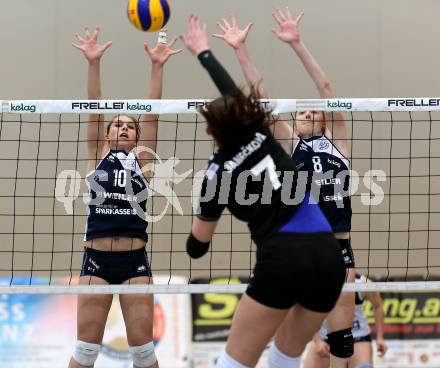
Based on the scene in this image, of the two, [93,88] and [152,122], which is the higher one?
[93,88]

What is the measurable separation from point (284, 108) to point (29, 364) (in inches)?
193

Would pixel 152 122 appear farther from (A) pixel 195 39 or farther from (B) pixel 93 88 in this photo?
(A) pixel 195 39

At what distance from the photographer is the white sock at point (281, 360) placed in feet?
12.8

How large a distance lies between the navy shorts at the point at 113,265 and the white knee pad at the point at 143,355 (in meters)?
0.50

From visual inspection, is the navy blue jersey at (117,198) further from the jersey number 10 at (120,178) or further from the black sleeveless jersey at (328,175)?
the black sleeveless jersey at (328,175)

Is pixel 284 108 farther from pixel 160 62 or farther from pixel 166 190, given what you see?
pixel 166 190

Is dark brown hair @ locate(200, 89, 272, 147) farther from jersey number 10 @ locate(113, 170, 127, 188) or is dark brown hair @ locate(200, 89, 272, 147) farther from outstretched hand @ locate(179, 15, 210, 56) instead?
jersey number 10 @ locate(113, 170, 127, 188)

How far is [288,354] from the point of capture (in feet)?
12.8

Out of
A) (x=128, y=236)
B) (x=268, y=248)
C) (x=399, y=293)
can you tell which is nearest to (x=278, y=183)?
(x=268, y=248)

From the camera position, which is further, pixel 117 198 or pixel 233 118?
pixel 117 198

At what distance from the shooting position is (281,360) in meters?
3.91

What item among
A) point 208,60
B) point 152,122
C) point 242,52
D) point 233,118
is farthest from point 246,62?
point 233,118

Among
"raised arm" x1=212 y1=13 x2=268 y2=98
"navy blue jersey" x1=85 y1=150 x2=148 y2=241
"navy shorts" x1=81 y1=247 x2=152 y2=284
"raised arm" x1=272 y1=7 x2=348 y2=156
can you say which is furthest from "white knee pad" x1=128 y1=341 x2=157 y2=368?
"raised arm" x1=272 y1=7 x2=348 y2=156

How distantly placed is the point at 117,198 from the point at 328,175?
1626 mm
